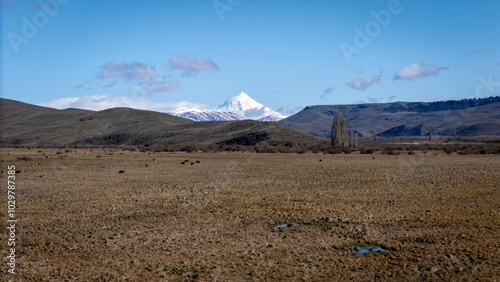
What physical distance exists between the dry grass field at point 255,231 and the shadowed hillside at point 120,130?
54.5 metres

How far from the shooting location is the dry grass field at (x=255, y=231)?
7.98 metres

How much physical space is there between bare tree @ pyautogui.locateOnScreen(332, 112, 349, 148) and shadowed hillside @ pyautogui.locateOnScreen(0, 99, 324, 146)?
10.6 metres

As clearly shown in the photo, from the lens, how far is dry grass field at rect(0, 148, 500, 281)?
798 cm

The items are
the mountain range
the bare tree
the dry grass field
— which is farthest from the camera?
the mountain range

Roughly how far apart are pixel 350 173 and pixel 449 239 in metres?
13.6

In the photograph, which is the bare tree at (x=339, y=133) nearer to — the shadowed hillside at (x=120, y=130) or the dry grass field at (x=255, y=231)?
the shadowed hillside at (x=120, y=130)

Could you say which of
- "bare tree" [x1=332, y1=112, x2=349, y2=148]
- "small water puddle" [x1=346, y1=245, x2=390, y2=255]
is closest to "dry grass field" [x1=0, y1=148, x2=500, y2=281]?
"small water puddle" [x1=346, y1=245, x2=390, y2=255]

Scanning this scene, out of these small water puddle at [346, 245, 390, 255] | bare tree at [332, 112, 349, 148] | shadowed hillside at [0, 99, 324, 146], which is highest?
shadowed hillside at [0, 99, 324, 146]

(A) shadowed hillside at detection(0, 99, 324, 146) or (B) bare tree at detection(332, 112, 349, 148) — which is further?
(A) shadowed hillside at detection(0, 99, 324, 146)

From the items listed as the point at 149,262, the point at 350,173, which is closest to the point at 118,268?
the point at 149,262

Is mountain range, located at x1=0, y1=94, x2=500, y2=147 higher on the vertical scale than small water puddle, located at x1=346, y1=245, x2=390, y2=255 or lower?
higher

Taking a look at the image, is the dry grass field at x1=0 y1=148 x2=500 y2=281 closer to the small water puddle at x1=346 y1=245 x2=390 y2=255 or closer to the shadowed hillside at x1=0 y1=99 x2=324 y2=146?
the small water puddle at x1=346 y1=245 x2=390 y2=255

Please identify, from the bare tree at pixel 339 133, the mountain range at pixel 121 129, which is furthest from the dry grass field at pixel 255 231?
the mountain range at pixel 121 129

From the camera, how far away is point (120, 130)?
113062mm
